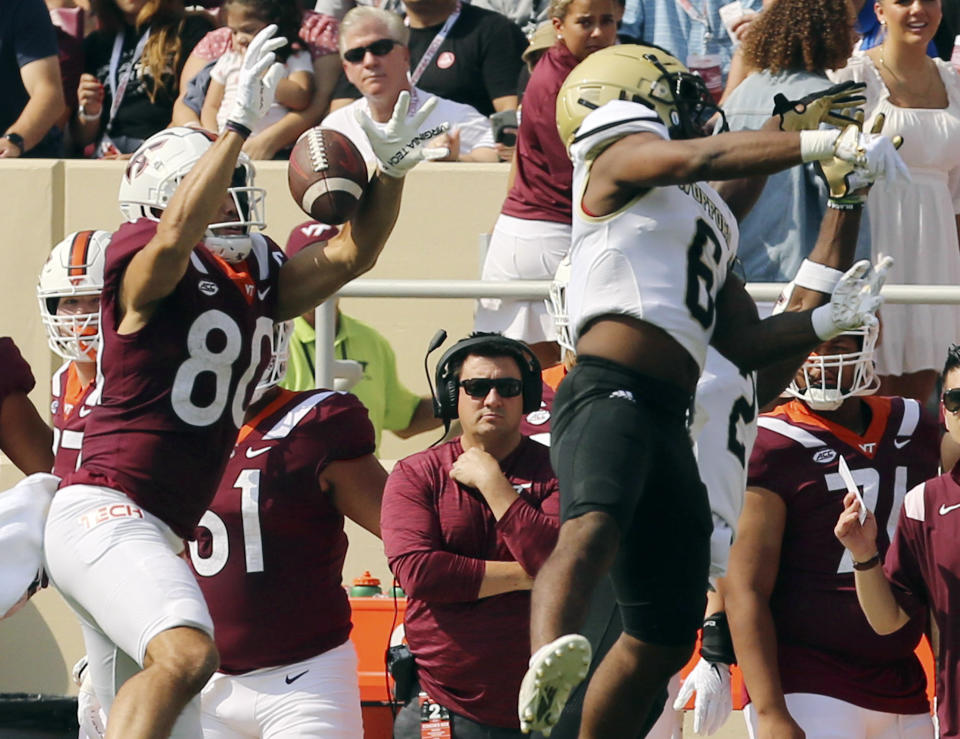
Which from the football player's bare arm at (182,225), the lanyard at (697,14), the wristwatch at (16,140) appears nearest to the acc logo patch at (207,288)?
the football player's bare arm at (182,225)

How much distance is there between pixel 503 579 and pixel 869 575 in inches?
40.6

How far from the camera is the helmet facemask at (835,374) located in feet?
18.4

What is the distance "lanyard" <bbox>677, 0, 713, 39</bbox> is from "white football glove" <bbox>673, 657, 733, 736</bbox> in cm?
329

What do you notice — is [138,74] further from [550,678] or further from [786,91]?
[550,678]

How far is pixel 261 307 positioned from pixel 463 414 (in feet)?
2.46

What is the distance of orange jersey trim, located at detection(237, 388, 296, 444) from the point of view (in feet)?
17.8

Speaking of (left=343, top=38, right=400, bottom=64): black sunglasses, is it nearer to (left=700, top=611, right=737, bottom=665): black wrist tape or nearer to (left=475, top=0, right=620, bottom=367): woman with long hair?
(left=475, top=0, right=620, bottom=367): woman with long hair

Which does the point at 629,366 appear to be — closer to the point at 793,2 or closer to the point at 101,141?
the point at 793,2

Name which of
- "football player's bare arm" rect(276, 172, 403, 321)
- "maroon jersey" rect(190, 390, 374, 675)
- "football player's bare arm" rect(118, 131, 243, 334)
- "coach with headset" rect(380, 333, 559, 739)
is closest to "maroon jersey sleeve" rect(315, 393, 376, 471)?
"maroon jersey" rect(190, 390, 374, 675)

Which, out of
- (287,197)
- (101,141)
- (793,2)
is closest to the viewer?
(793,2)

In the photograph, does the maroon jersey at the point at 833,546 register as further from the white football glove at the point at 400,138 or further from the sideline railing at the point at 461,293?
the white football glove at the point at 400,138

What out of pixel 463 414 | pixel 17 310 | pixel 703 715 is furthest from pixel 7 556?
pixel 17 310

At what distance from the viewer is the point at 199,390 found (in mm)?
4754

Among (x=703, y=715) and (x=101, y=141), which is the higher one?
(x=101, y=141)
